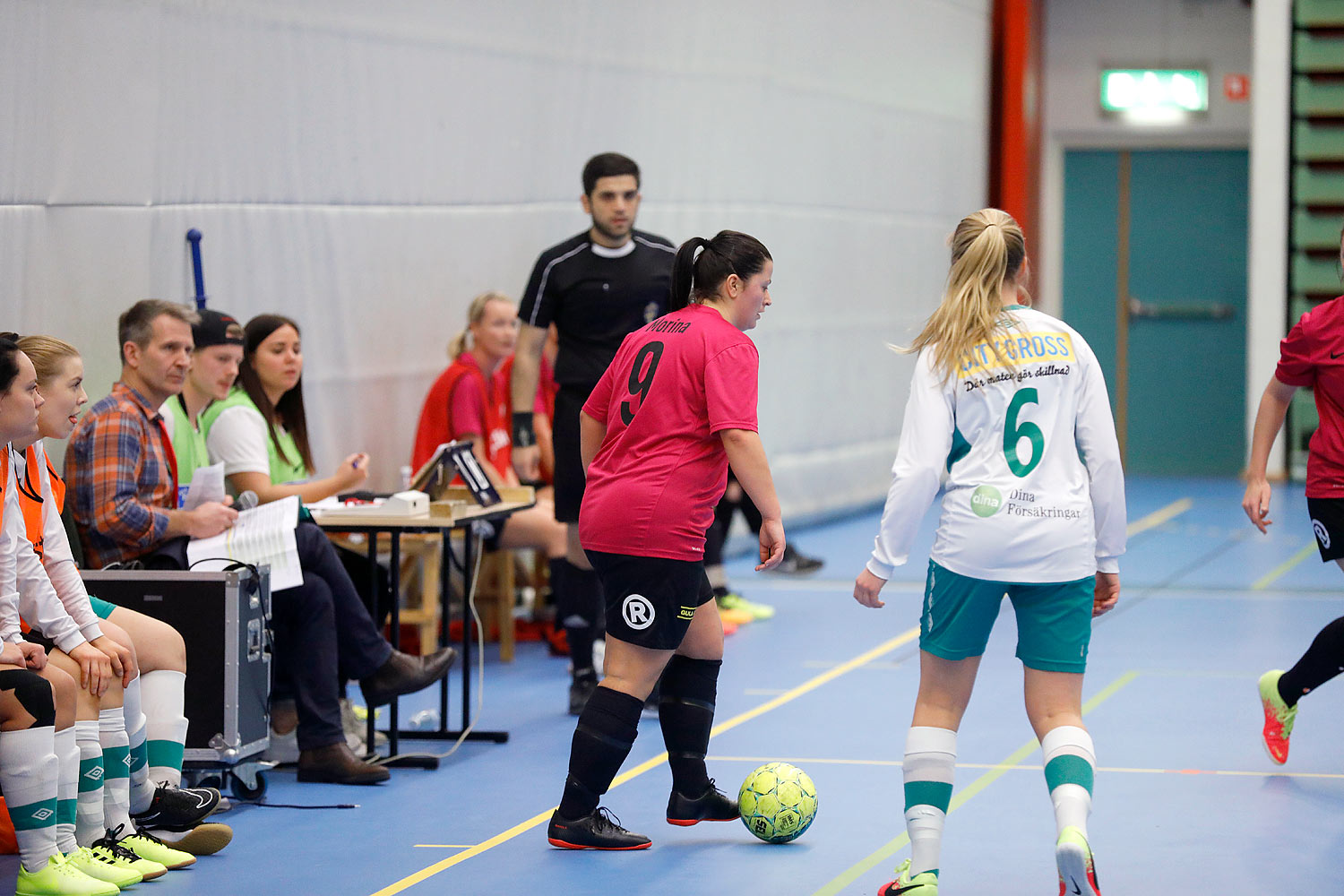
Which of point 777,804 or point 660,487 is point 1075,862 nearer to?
point 777,804

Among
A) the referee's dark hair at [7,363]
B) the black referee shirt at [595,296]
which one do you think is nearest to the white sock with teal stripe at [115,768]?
the referee's dark hair at [7,363]

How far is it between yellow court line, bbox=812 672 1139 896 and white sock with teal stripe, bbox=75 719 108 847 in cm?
171

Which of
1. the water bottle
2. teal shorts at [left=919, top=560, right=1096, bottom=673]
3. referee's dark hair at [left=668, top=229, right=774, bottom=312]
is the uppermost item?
referee's dark hair at [left=668, top=229, right=774, bottom=312]

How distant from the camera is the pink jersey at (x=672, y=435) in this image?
4.12 metres

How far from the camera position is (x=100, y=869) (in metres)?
3.88

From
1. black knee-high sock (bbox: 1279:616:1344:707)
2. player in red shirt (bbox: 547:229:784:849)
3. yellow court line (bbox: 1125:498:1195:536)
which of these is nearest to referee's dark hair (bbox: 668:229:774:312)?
player in red shirt (bbox: 547:229:784:849)

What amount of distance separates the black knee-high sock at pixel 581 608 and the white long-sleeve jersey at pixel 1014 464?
2517 millimetres

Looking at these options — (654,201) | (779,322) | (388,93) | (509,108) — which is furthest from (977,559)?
(779,322)

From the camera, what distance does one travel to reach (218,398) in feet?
17.4

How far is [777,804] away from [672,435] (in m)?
0.97

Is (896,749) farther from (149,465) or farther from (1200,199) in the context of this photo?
(1200,199)

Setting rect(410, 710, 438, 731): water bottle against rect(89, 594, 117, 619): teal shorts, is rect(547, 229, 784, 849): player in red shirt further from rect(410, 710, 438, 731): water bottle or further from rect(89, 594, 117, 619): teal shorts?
rect(410, 710, 438, 731): water bottle

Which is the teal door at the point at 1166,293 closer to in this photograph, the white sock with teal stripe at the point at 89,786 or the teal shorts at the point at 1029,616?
the teal shorts at the point at 1029,616

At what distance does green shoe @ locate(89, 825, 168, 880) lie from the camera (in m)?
3.94
